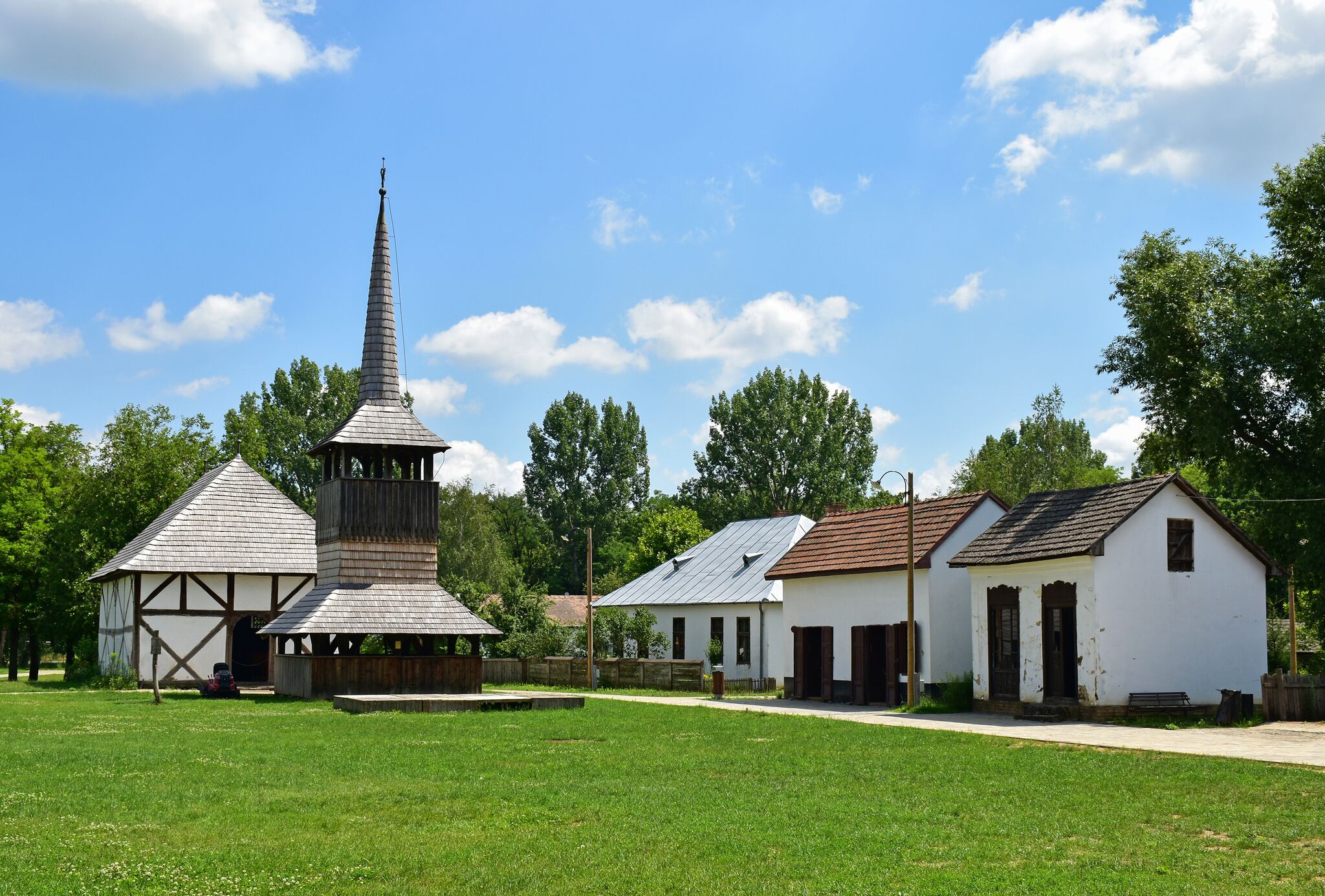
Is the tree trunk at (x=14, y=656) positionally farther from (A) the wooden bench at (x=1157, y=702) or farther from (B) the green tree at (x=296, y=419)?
(A) the wooden bench at (x=1157, y=702)

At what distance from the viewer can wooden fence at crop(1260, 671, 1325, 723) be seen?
1116 inches

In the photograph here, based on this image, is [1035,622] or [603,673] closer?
[1035,622]

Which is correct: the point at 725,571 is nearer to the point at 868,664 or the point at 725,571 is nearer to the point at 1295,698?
the point at 868,664

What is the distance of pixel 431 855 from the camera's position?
1113 cm

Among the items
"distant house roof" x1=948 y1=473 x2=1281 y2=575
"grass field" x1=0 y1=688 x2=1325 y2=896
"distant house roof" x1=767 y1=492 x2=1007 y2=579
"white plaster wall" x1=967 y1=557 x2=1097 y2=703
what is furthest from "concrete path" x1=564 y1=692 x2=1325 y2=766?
"distant house roof" x1=767 y1=492 x2=1007 y2=579

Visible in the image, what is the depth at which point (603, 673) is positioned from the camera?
1817 inches

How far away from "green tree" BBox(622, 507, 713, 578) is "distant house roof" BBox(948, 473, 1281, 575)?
3923 centimetres

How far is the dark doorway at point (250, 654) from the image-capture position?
1660 inches

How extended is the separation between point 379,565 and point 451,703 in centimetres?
772

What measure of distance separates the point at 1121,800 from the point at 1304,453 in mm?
23116

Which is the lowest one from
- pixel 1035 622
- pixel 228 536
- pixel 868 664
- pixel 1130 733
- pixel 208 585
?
pixel 1130 733

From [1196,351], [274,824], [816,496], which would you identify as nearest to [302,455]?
[816,496]

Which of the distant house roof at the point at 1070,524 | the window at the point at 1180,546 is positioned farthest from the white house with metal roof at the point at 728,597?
the window at the point at 1180,546

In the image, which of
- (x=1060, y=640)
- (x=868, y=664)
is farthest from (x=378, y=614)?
(x=1060, y=640)
